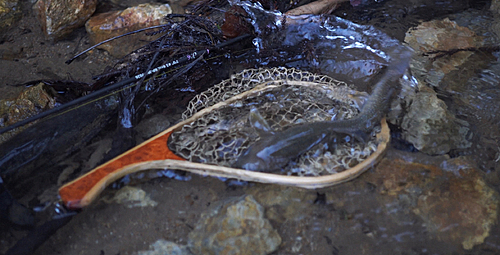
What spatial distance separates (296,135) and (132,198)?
1368 millimetres

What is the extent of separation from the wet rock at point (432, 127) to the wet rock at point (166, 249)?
6.81 ft

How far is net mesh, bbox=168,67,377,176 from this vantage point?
9.16 feet

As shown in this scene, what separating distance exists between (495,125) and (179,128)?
2920 millimetres

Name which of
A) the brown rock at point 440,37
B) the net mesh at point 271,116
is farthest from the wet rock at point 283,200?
the brown rock at point 440,37

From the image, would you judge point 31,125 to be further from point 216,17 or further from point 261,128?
point 216,17

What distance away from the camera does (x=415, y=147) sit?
3051mm

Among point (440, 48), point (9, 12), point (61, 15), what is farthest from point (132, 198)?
point (9, 12)

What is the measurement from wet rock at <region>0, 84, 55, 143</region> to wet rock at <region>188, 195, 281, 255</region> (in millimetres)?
2260

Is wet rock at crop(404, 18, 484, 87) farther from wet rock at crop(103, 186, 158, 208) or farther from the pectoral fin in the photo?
wet rock at crop(103, 186, 158, 208)

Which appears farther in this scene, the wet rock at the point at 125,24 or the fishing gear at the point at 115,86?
the wet rock at the point at 125,24

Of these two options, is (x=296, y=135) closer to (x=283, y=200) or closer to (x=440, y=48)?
(x=283, y=200)

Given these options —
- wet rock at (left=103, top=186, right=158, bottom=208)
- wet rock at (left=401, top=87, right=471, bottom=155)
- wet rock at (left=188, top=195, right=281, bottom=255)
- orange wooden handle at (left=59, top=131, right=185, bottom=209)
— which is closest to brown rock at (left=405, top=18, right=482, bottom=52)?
wet rock at (left=401, top=87, right=471, bottom=155)

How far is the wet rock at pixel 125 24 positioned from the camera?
4633 millimetres

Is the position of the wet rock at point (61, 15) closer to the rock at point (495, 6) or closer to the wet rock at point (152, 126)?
the wet rock at point (152, 126)
